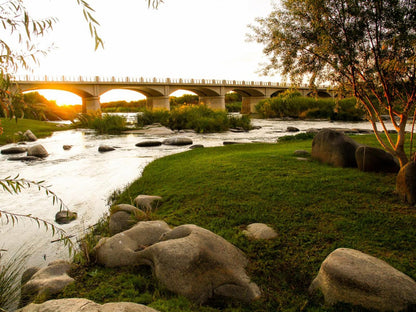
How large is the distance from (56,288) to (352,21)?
7.10 metres

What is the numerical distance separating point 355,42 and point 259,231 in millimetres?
4635

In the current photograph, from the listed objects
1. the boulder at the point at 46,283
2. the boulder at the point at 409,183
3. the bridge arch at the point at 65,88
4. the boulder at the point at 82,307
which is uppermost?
the bridge arch at the point at 65,88

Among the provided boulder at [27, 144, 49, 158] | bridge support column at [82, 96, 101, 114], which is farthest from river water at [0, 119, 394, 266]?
bridge support column at [82, 96, 101, 114]

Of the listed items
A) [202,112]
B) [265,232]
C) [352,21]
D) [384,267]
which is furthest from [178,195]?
[202,112]

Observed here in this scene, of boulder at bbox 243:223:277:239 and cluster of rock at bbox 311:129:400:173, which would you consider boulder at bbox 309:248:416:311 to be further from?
cluster of rock at bbox 311:129:400:173

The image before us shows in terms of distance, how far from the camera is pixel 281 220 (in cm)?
513

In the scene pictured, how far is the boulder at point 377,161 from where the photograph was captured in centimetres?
704

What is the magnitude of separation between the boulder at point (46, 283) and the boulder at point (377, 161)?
6.38m

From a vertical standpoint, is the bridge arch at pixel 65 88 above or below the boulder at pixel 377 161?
above

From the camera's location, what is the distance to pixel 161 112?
29.0 meters

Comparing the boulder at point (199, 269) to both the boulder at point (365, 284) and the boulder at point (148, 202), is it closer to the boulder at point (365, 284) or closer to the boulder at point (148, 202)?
the boulder at point (365, 284)

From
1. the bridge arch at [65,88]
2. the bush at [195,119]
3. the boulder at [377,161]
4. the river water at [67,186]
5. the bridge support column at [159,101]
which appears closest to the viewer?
the river water at [67,186]

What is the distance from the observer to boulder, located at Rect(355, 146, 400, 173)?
23.1 ft

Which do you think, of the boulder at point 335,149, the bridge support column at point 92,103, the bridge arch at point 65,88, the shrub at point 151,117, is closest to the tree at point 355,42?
the boulder at point 335,149
